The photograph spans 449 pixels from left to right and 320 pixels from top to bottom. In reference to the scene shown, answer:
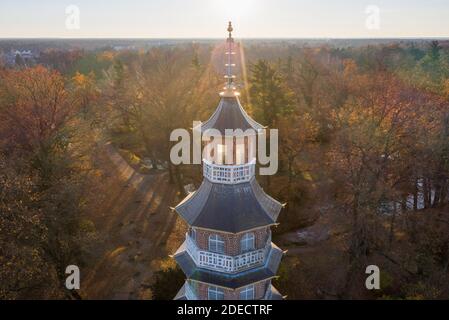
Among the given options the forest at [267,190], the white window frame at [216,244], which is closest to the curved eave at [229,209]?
the white window frame at [216,244]

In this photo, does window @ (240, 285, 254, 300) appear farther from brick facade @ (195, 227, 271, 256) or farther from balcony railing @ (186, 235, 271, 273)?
brick facade @ (195, 227, 271, 256)

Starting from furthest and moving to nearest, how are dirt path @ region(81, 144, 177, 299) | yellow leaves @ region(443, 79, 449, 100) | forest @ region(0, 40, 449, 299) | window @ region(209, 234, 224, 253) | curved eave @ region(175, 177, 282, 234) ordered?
1. yellow leaves @ region(443, 79, 449, 100)
2. dirt path @ region(81, 144, 177, 299)
3. forest @ region(0, 40, 449, 299)
4. window @ region(209, 234, 224, 253)
5. curved eave @ region(175, 177, 282, 234)

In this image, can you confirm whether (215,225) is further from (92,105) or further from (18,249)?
(92,105)

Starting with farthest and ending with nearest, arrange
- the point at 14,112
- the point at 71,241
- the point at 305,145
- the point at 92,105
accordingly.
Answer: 1. the point at 92,105
2. the point at 305,145
3. the point at 14,112
4. the point at 71,241

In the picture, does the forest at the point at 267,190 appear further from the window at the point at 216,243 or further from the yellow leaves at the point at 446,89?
the yellow leaves at the point at 446,89

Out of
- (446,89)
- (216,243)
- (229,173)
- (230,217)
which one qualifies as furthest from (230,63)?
(446,89)

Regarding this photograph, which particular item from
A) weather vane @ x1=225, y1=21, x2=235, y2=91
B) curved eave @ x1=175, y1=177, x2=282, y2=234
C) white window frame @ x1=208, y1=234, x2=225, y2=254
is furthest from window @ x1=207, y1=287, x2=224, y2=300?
weather vane @ x1=225, y1=21, x2=235, y2=91

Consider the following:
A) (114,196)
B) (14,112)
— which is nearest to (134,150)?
(114,196)
